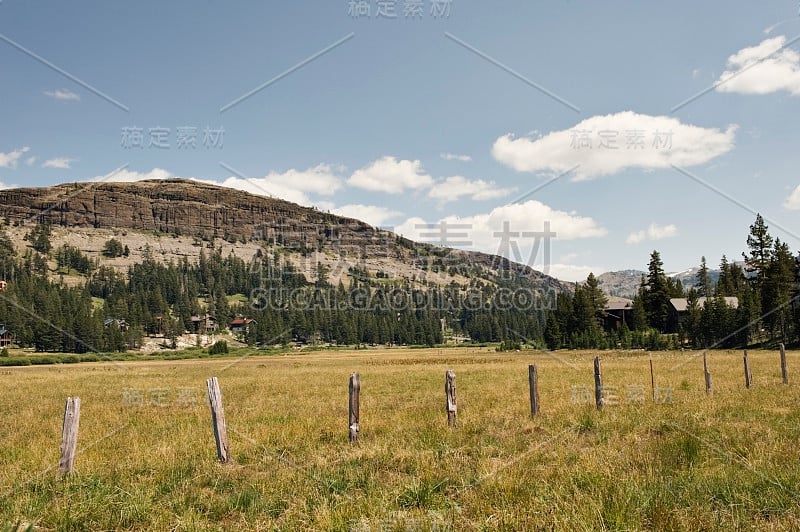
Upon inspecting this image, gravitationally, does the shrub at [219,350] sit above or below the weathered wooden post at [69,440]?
below

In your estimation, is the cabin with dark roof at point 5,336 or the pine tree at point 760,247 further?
the cabin with dark roof at point 5,336

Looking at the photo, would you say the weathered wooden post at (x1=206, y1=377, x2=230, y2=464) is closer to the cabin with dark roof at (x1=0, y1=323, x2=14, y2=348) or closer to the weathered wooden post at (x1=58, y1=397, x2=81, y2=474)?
the weathered wooden post at (x1=58, y1=397, x2=81, y2=474)

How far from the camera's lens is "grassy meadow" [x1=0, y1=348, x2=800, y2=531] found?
650 centimetres

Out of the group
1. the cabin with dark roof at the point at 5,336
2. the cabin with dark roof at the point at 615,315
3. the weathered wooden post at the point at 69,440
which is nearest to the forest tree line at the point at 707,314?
the cabin with dark roof at the point at 615,315

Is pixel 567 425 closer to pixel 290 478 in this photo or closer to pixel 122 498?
pixel 290 478

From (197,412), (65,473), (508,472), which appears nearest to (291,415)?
(197,412)

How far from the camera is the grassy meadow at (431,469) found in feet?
21.3

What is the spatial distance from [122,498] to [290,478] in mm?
2562

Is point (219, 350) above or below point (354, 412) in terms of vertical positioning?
below

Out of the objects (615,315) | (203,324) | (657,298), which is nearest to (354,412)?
(657,298)

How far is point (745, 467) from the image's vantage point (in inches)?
322

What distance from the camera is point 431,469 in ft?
28.3

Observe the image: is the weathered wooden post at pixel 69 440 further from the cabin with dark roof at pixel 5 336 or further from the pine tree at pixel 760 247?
the cabin with dark roof at pixel 5 336

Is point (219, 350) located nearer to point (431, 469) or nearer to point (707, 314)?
point (707, 314)
